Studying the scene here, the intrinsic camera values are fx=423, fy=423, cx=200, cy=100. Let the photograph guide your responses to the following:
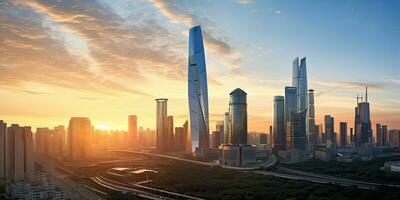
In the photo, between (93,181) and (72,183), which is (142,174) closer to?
(93,181)

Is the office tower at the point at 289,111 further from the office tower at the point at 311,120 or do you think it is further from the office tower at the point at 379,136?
the office tower at the point at 379,136

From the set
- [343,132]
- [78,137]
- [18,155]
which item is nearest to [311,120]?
[343,132]

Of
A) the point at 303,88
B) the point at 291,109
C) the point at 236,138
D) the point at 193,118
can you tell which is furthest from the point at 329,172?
the point at 303,88

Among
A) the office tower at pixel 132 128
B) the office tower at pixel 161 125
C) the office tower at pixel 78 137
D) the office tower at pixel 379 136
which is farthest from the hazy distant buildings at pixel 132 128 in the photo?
the office tower at pixel 379 136

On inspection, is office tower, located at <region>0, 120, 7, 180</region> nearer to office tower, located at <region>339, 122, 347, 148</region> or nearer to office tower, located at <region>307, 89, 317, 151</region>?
office tower, located at <region>307, 89, 317, 151</region>

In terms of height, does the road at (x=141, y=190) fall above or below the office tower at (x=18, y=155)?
below

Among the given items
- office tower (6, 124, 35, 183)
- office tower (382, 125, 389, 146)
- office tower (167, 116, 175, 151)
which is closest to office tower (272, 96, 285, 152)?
office tower (167, 116, 175, 151)

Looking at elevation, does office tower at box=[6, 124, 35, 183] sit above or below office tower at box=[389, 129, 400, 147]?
above
